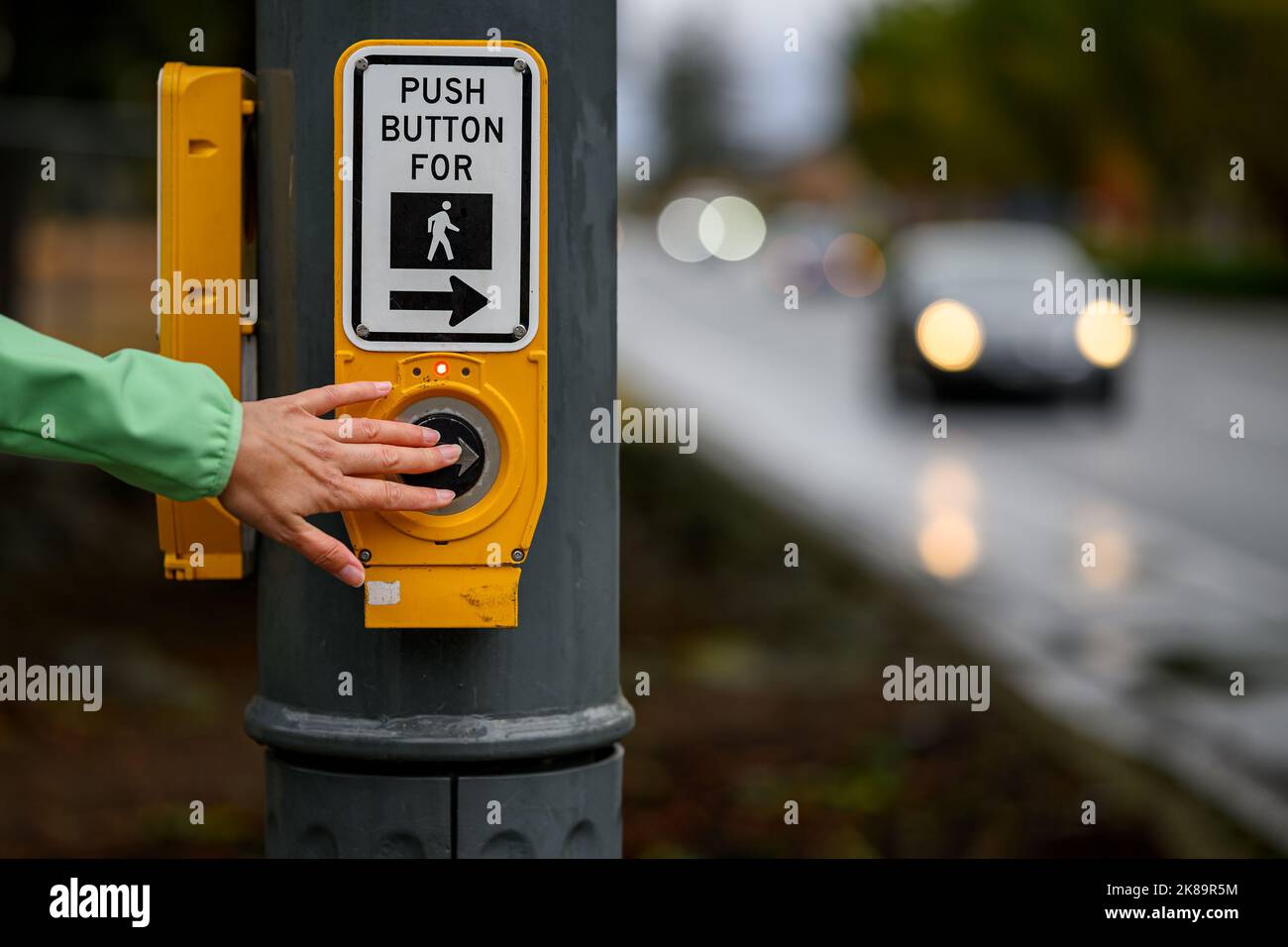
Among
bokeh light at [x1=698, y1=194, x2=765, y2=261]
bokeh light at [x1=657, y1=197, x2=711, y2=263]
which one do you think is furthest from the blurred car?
bokeh light at [x1=657, y1=197, x2=711, y2=263]

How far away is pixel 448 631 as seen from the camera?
222 centimetres

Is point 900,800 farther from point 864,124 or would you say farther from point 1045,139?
point 864,124

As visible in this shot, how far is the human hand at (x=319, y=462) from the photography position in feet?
6.72

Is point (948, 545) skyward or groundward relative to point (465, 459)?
groundward

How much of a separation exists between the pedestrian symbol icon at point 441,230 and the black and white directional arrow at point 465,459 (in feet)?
0.71

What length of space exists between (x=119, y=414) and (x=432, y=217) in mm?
416

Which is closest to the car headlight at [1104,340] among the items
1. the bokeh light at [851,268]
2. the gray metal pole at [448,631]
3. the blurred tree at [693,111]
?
the gray metal pole at [448,631]

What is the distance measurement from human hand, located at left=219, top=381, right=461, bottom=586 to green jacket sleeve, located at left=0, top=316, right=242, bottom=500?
32mm

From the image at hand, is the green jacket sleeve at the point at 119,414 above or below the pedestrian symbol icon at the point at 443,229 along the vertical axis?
below

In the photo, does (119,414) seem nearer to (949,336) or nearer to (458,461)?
(458,461)

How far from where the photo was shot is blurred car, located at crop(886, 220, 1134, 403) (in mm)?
17984

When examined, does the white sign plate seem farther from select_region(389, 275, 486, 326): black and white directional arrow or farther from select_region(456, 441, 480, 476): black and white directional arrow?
select_region(456, 441, 480, 476): black and white directional arrow

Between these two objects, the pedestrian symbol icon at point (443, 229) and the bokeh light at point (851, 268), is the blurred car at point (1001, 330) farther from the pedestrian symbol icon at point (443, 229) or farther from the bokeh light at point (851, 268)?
the bokeh light at point (851, 268)

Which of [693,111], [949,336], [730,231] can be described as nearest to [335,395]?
[949,336]
